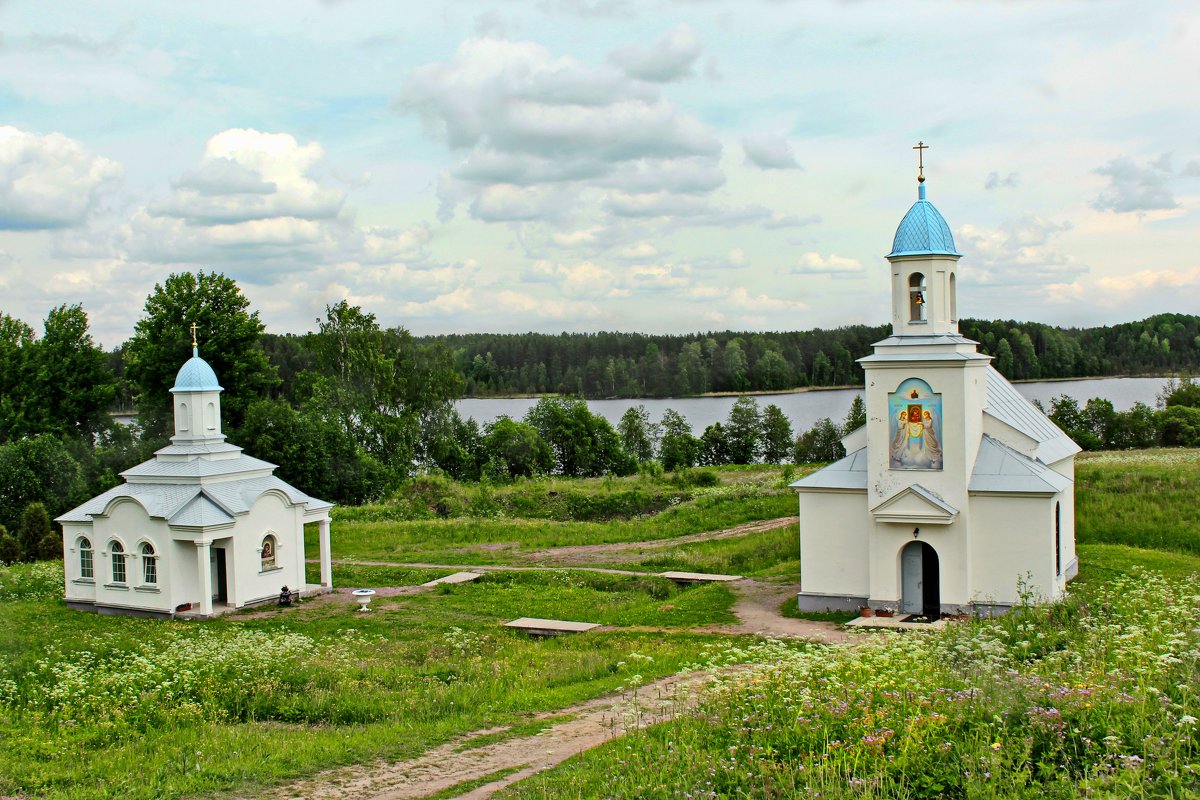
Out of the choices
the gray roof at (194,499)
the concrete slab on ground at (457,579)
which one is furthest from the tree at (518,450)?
the gray roof at (194,499)

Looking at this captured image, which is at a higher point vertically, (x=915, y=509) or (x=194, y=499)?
(x=194, y=499)

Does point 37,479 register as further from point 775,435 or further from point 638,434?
point 775,435

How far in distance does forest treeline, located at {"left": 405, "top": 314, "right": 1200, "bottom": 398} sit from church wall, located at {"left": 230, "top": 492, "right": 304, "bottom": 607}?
54823 millimetres

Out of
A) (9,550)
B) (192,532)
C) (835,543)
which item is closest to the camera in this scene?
(835,543)

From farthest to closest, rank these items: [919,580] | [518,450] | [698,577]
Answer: [518,450] < [698,577] < [919,580]

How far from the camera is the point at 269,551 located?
22.9m

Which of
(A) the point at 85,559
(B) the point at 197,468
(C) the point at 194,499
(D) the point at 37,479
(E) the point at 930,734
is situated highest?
(B) the point at 197,468

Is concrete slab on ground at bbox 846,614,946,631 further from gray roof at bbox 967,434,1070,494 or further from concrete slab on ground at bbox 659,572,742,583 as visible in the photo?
→ concrete slab on ground at bbox 659,572,742,583

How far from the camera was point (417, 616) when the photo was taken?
20.2 meters

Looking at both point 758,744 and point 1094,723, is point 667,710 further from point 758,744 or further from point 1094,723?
point 1094,723

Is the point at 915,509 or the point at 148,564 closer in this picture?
the point at 915,509

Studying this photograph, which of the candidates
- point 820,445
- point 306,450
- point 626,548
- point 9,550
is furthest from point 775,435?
point 9,550

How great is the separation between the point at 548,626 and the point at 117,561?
10122 mm

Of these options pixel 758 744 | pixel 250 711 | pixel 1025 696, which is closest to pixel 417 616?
pixel 250 711
